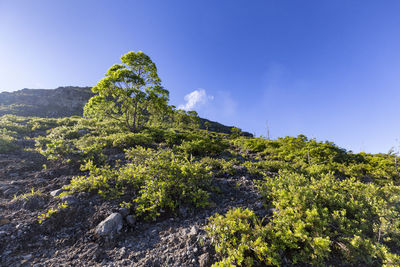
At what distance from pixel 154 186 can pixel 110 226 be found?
1.30 meters

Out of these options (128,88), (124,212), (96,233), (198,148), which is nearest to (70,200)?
(96,233)

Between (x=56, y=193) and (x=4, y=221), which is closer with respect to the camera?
(x=4, y=221)

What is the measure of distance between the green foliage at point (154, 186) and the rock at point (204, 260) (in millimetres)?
1412

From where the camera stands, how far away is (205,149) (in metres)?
10.2

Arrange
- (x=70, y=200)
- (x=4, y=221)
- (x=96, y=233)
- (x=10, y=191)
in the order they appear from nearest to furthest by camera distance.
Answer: (x=96, y=233), (x=4, y=221), (x=70, y=200), (x=10, y=191)

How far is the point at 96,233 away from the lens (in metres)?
3.42

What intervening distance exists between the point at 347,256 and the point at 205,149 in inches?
314

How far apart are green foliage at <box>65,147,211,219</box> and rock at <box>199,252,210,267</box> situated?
4.63ft

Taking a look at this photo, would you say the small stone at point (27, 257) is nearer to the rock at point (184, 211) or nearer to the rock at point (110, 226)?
the rock at point (110, 226)

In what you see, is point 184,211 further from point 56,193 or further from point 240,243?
point 56,193

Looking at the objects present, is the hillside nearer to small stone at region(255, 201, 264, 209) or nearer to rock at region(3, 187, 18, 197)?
rock at region(3, 187, 18, 197)

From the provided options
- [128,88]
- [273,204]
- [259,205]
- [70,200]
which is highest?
[128,88]

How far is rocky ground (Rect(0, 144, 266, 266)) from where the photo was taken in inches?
113

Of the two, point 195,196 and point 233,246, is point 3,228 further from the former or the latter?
point 233,246
